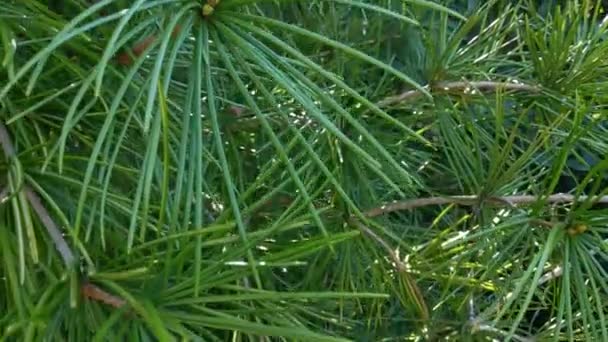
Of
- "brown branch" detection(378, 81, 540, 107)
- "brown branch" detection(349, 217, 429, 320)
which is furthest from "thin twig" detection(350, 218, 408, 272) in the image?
"brown branch" detection(378, 81, 540, 107)

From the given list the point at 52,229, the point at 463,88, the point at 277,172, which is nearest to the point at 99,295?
the point at 52,229

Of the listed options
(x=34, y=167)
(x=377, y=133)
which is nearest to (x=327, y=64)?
(x=377, y=133)

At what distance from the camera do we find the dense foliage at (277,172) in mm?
419

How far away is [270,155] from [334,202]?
0.30ft

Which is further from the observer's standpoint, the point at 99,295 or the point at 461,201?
the point at 461,201

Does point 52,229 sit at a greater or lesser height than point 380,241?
greater

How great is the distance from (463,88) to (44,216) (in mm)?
467

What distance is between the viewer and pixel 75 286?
16.5 inches

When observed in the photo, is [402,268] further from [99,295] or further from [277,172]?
[99,295]

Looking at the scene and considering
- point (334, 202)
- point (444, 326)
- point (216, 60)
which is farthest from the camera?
point (444, 326)

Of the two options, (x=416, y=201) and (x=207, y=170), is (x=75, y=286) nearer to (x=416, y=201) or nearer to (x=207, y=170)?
Answer: (x=207, y=170)

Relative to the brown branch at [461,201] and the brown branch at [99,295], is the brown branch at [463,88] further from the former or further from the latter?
the brown branch at [99,295]

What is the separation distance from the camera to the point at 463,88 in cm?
83

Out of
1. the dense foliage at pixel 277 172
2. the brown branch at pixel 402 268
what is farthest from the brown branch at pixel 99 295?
the brown branch at pixel 402 268
